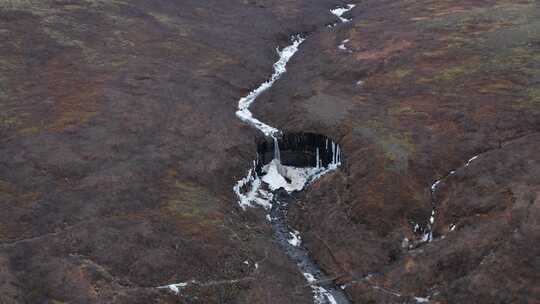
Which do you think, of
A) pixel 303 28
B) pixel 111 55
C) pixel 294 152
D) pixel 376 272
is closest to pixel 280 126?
pixel 294 152

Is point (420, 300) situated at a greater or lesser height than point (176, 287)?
lesser

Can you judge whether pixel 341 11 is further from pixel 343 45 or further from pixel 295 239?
pixel 295 239

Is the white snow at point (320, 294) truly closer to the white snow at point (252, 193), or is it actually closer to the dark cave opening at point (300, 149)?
the white snow at point (252, 193)

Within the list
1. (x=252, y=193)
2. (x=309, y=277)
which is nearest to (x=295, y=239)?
(x=309, y=277)

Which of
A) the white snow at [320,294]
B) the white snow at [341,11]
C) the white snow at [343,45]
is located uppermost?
the white snow at [341,11]

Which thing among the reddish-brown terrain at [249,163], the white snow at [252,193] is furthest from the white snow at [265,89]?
the white snow at [252,193]

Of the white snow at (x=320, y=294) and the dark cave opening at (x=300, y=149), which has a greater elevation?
the dark cave opening at (x=300, y=149)

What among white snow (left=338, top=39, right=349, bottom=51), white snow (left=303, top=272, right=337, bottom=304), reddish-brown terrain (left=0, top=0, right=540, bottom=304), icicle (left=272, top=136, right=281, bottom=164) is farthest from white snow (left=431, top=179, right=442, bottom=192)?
white snow (left=338, top=39, right=349, bottom=51)

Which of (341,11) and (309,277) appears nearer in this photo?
(309,277)
